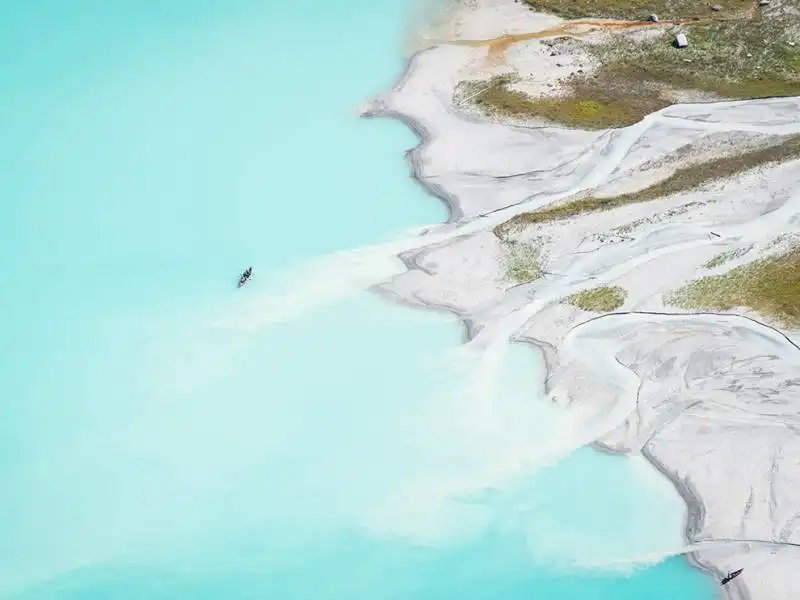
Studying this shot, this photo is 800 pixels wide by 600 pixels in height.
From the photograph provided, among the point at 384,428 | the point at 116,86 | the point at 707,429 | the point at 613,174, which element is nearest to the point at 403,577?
the point at 384,428

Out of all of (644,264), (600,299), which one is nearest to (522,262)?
(600,299)

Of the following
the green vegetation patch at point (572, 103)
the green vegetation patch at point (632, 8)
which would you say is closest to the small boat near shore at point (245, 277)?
the green vegetation patch at point (572, 103)

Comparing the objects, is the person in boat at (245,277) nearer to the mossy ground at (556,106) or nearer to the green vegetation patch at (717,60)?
the mossy ground at (556,106)

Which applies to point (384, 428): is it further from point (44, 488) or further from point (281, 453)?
point (44, 488)

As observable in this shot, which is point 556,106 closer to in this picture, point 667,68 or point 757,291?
point 667,68

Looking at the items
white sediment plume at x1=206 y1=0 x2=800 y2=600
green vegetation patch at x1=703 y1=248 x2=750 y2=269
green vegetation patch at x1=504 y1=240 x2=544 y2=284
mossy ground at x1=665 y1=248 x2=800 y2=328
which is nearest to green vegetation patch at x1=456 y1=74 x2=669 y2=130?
white sediment plume at x1=206 y1=0 x2=800 y2=600
